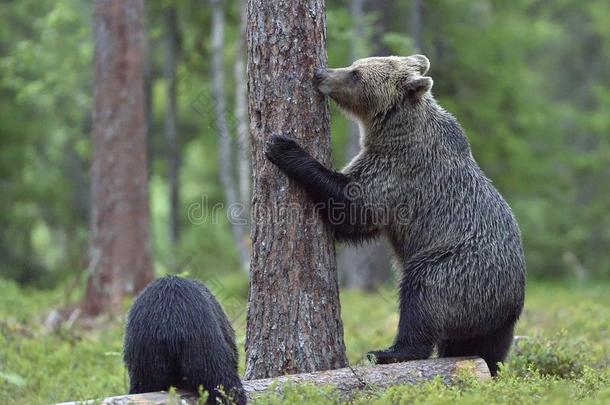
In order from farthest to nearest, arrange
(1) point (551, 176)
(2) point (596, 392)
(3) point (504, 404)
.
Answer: (1) point (551, 176), (2) point (596, 392), (3) point (504, 404)

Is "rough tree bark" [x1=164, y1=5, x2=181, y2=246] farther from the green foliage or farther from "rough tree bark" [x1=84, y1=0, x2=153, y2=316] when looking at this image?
the green foliage

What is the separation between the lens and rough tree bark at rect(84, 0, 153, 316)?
13.7 metres

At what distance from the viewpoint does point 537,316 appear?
43.9ft

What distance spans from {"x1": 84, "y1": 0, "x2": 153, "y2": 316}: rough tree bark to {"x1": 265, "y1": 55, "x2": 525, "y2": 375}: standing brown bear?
264 inches

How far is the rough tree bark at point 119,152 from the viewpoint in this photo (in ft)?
44.9

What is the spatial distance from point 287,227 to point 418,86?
186 centimetres

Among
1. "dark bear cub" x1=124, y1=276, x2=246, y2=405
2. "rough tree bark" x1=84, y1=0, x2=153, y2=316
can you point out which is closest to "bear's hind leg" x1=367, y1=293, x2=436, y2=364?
"dark bear cub" x1=124, y1=276, x2=246, y2=405

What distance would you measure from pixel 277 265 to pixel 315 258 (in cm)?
33

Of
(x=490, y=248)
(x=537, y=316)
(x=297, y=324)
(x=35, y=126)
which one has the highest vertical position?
(x=35, y=126)

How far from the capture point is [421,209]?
25.1 feet

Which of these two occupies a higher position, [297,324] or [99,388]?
[297,324]

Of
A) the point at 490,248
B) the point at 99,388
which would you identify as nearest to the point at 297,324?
the point at 490,248

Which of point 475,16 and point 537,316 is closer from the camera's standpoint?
point 537,316

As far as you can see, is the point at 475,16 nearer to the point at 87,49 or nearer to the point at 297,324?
the point at 87,49
